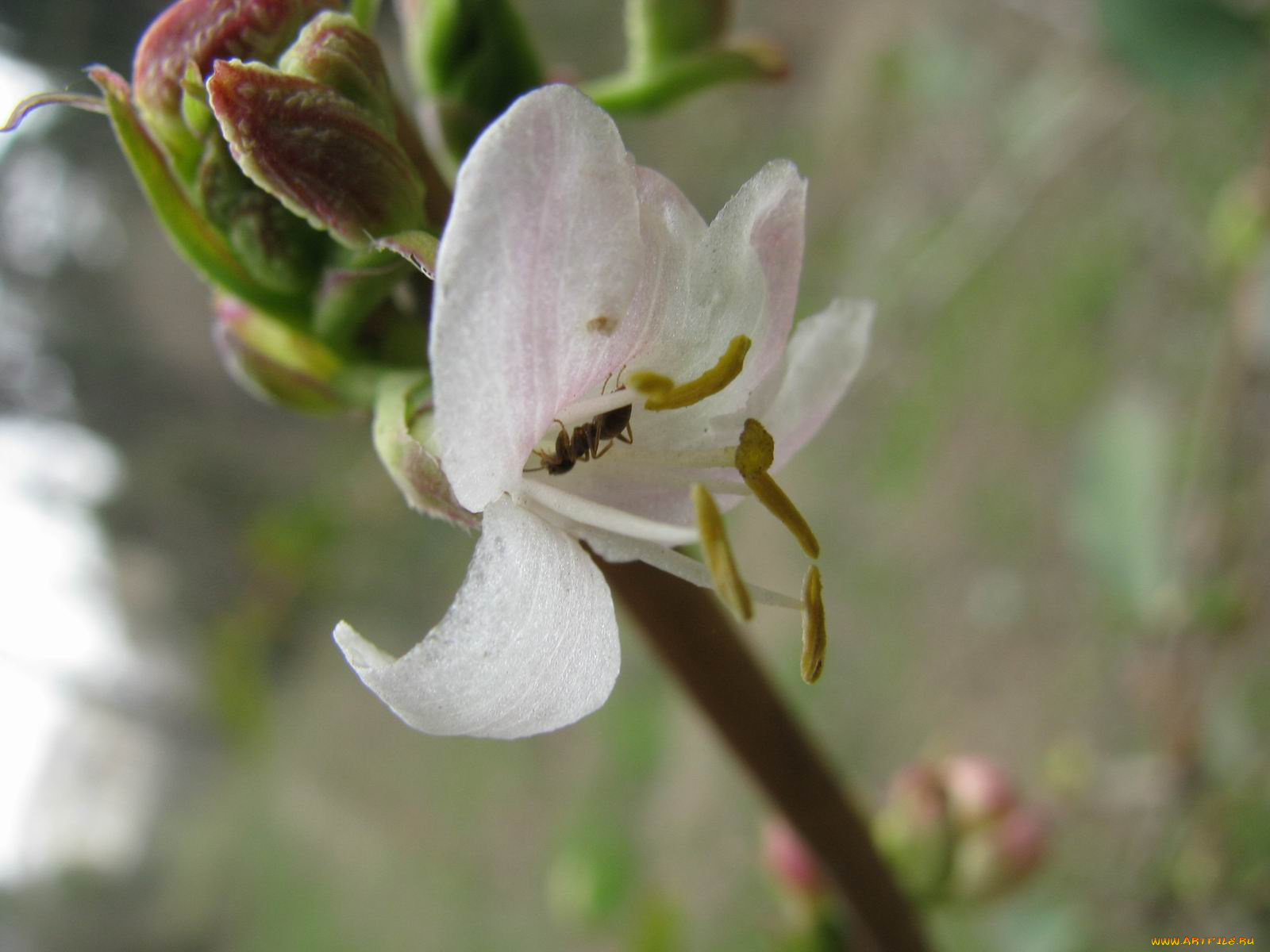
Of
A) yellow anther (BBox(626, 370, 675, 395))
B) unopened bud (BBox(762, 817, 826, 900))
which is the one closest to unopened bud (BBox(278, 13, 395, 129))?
yellow anther (BBox(626, 370, 675, 395))

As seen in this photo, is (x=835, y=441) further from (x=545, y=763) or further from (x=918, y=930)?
(x=918, y=930)

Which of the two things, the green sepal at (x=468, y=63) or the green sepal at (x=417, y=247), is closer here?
the green sepal at (x=417, y=247)

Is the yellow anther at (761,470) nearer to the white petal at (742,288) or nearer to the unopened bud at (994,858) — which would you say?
the white petal at (742,288)

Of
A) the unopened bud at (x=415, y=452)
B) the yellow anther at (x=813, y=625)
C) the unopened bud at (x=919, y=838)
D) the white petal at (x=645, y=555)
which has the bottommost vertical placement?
the unopened bud at (x=919, y=838)

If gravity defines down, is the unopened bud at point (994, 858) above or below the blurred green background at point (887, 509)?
above

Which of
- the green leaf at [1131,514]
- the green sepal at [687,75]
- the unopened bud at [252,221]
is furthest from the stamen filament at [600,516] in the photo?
the green leaf at [1131,514]

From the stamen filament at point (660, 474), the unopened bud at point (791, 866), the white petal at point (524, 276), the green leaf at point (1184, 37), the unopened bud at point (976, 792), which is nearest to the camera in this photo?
the white petal at point (524, 276)

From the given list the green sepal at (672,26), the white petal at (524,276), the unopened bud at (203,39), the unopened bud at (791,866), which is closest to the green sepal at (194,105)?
the unopened bud at (203,39)

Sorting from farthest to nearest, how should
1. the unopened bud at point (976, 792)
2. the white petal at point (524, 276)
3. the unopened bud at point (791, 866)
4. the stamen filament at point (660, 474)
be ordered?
the unopened bud at point (976, 792) < the unopened bud at point (791, 866) < the stamen filament at point (660, 474) < the white petal at point (524, 276)

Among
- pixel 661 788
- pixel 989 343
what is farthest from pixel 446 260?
pixel 661 788

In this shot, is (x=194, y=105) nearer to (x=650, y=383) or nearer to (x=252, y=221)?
(x=252, y=221)
